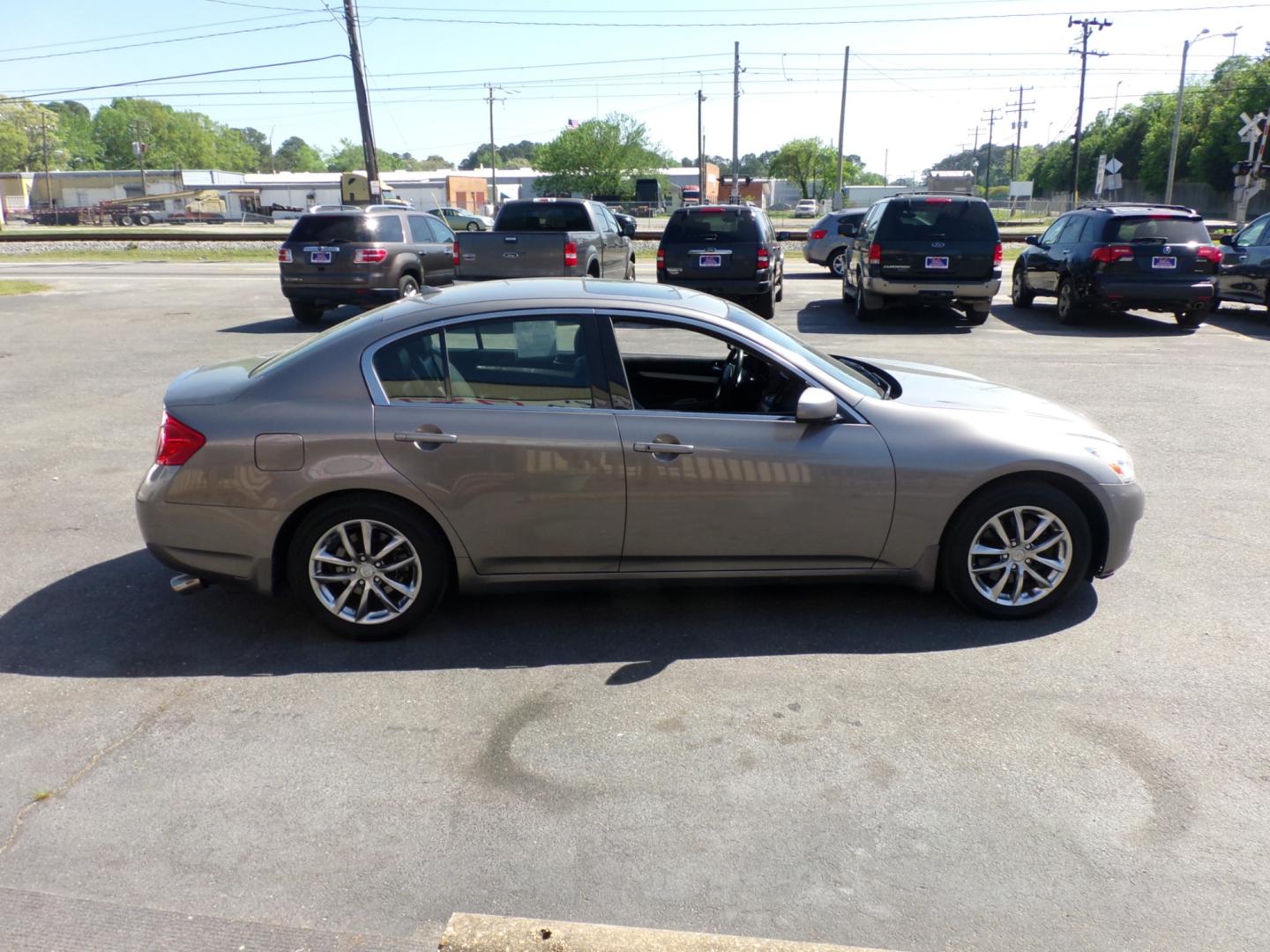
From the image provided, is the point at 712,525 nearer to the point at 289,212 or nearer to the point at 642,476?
the point at 642,476

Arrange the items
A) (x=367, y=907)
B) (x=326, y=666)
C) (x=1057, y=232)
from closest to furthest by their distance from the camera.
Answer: (x=367, y=907) < (x=326, y=666) < (x=1057, y=232)

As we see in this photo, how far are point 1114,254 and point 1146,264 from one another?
17.8 inches

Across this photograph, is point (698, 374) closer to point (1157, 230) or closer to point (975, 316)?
point (975, 316)

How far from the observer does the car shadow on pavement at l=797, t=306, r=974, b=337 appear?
15.2 metres

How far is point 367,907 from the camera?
292cm

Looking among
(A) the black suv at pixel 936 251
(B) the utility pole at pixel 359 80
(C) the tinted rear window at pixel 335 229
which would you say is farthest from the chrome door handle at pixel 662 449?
(B) the utility pole at pixel 359 80

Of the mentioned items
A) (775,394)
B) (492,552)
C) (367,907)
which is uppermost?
(775,394)

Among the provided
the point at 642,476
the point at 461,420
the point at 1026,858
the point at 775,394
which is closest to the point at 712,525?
the point at 642,476

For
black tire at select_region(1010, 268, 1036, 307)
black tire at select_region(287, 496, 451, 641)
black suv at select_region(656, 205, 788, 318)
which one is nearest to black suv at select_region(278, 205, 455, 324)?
black suv at select_region(656, 205, 788, 318)

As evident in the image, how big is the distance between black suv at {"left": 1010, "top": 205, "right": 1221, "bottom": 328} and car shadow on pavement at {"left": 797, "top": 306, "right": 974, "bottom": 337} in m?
1.90

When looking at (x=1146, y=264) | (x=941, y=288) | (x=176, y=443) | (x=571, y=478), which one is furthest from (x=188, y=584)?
(x=1146, y=264)

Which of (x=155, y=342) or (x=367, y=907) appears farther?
(x=155, y=342)

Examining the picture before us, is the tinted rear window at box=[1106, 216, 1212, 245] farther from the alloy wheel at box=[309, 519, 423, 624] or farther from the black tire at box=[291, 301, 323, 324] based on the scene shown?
the alloy wheel at box=[309, 519, 423, 624]

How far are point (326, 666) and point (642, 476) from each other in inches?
62.7
